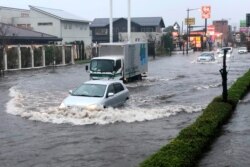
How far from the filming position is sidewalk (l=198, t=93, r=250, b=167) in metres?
11.9

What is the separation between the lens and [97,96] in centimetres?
1934

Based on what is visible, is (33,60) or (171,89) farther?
(33,60)

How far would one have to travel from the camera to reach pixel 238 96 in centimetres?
2297

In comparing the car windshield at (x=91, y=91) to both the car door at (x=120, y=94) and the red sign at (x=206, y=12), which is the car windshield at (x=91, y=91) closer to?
the car door at (x=120, y=94)

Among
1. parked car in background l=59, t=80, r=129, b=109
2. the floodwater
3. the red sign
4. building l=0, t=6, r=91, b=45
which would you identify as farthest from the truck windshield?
the red sign

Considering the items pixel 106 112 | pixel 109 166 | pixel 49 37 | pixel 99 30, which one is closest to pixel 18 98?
pixel 106 112

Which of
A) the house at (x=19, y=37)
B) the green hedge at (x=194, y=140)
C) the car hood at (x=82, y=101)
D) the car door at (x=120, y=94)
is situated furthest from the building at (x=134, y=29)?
the green hedge at (x=194, y=140)

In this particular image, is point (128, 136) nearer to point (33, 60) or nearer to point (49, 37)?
point (33, 60)

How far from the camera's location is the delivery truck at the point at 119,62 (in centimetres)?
3056

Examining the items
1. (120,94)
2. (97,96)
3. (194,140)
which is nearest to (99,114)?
(97,96)

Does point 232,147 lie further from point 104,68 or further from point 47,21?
point 47,21

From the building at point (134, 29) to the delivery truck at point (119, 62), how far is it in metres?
60.2

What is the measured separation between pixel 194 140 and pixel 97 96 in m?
7.18

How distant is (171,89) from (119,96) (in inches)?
424
